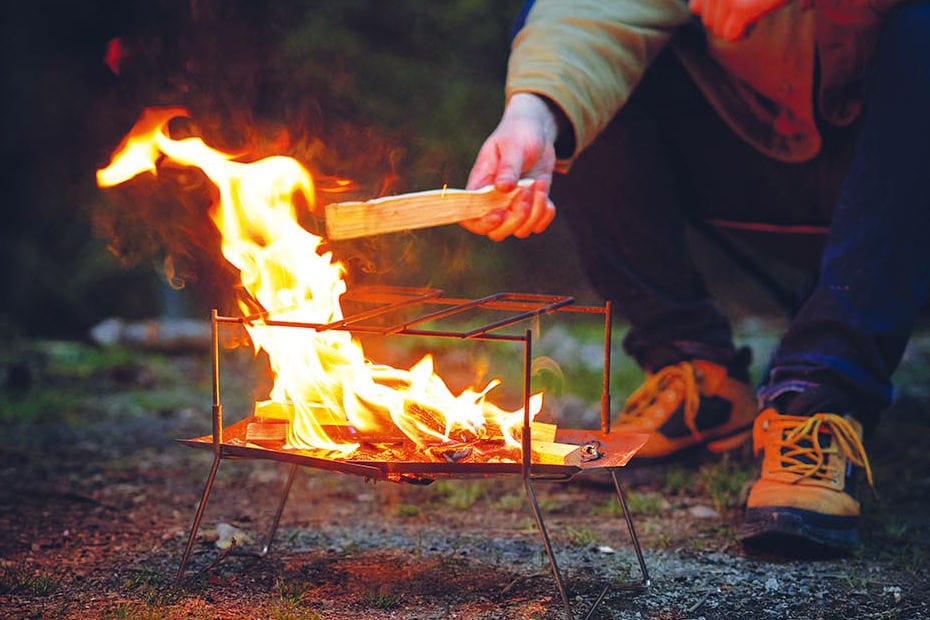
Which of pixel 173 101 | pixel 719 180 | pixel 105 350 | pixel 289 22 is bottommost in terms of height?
pixel 105 350

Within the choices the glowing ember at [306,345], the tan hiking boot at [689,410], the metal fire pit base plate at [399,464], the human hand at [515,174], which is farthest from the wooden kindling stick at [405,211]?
the tan hiking boot at [689,410]

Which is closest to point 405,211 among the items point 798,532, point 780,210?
point 798,532

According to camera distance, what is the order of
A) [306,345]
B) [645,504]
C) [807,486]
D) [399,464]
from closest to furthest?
[399,464]
[306,345]
[807,486]
[645,504]

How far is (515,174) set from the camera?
6.14 feet

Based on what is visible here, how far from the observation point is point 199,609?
64.9 inches

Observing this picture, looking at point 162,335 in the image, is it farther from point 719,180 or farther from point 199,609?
point 199,609

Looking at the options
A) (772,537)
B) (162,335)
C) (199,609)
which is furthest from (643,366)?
(162,335)

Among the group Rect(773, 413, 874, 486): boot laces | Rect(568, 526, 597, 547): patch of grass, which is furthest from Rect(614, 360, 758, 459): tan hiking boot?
Rect(773, 413, 874, 486): boot laces

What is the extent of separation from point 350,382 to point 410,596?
41cm

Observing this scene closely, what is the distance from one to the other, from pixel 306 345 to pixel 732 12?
1162mm

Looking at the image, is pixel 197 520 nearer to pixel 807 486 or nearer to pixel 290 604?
pixel 290 604

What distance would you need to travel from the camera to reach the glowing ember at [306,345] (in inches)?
71.3

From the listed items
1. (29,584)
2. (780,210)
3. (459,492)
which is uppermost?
(780,210)

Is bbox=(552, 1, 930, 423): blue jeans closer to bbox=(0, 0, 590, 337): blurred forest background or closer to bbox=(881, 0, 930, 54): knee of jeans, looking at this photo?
bbox=(881, 0, 930, 54): knee of jeans
